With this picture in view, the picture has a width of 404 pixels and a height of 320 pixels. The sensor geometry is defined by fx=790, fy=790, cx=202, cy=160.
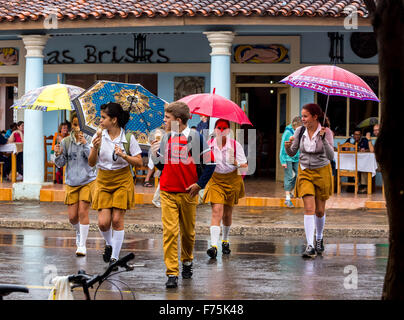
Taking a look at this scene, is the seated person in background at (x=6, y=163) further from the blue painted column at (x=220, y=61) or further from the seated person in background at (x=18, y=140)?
the blue painted column at (x=220, y=61)

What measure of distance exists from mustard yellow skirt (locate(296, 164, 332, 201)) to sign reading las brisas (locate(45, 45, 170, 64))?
10.1 m

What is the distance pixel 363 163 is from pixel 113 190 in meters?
9.56

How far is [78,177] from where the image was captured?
1016cm

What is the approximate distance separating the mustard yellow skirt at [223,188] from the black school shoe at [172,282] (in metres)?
2.32

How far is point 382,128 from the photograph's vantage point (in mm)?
5328

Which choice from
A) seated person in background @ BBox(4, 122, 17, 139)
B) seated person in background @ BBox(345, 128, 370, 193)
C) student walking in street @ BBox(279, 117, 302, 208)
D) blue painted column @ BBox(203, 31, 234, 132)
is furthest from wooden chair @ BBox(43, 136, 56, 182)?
seated person in background @ BBox(345, 128, 370, 193)

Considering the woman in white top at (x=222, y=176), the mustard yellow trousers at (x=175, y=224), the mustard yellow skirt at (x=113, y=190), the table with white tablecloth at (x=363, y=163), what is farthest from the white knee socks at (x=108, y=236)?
the table with white tablecloth at (x=363, y=163)

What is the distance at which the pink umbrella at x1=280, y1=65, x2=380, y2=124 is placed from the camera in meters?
10.2

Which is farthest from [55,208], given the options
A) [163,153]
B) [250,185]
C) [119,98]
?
[163,153]

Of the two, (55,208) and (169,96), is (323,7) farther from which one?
(55,208)

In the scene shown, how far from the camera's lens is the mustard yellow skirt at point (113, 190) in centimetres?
894

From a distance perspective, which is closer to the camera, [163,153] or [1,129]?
[163,153]

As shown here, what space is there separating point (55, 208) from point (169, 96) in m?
5.27

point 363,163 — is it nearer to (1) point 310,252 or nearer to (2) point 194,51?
(2) point 194,51
